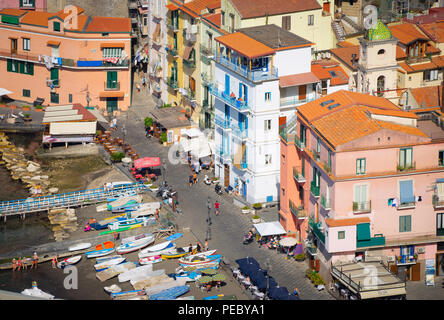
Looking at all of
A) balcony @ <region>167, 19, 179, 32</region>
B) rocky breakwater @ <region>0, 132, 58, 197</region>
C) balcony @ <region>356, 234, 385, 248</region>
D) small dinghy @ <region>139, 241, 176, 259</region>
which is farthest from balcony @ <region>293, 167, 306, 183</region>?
balcony @ <region>167, 19, 179, 32</region>

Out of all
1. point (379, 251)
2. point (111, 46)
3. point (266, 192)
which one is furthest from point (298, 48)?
point (111, 46)

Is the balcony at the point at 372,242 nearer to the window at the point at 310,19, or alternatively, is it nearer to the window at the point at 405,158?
the window at the point at 405,158

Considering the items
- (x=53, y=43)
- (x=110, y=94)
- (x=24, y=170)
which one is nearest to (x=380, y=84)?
(x=110, y=94)

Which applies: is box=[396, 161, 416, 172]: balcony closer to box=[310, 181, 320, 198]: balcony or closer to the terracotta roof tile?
box=[310, 181, 320, 198]: balcony

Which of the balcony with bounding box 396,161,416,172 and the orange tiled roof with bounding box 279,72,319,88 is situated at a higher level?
the orange tiled roof with bounding box 279,72,319,88

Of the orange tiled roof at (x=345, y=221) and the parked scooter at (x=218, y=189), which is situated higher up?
the orange tiled roof at (x=345, y=221)

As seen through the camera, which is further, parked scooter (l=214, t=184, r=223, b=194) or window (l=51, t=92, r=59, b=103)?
window (l=51, t=92, r=59, b=103)

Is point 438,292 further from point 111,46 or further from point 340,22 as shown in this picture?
point 111,46

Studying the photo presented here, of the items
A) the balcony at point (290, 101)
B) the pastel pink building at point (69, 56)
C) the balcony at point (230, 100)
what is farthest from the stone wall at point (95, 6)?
the balcony at point (290, 101)
